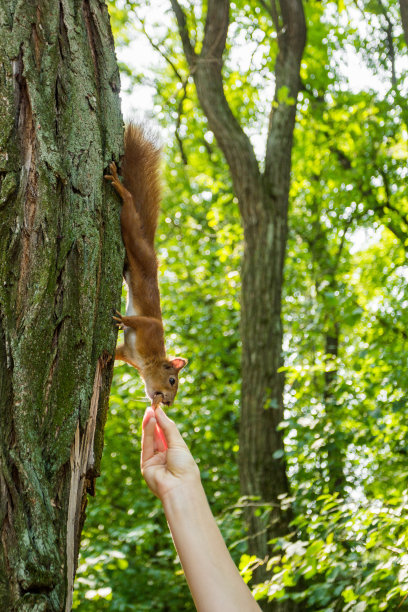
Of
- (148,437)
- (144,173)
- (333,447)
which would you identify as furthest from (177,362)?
(148,437)

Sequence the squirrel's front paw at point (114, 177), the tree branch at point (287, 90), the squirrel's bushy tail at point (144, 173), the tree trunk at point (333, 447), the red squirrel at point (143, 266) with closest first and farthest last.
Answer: the squirrel's front paw at point (114, 177) → the red squirrel at point (143, 266) → the squirrel's bushy tail at point (144, 173) → the tree trunk at point (333, 447) → the tree branch at point (287, 90)

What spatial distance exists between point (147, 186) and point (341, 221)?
22.1 ft

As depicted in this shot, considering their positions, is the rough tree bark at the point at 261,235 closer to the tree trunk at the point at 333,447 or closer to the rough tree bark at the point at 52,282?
the tree trunk at the point at 333,447

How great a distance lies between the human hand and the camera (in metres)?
1.47

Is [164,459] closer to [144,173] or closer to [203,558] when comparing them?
[203,558]

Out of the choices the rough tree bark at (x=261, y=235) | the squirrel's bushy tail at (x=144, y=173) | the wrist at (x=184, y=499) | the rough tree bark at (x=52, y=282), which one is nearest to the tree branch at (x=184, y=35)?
the rough tree bark at (x=261, y=235)

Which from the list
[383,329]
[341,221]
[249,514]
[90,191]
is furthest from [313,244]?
[90,191]

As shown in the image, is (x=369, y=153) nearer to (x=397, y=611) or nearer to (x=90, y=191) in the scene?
(x=397, y=611)

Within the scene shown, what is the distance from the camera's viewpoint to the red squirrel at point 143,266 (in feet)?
5.62

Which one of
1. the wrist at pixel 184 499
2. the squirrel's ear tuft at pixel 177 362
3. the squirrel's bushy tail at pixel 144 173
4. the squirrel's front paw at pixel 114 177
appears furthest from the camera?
the squirrel's ear tuft at pixel 177 362

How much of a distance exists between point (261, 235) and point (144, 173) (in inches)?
131

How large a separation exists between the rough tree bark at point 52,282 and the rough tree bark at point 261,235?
3356 millimetres

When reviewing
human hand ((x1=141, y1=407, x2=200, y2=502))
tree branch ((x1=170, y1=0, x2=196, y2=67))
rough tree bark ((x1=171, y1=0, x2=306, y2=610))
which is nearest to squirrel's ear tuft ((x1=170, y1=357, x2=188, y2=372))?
rough tree bark ((x1=171, y1=0, x2=306, y2=610))

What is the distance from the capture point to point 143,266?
2.28 m
